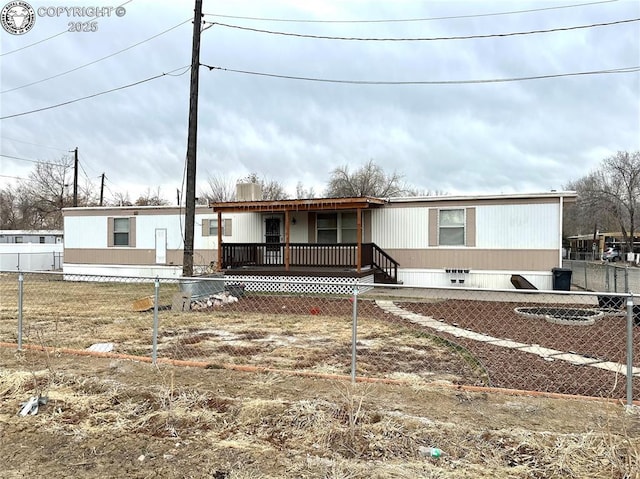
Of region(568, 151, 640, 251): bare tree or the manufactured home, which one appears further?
region(568, 151, 640, 251): bare tree

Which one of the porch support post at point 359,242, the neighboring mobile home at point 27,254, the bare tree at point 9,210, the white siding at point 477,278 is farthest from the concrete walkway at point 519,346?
the bare tree at point 9,210

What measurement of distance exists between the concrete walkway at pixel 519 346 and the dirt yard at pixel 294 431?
1.45 meters

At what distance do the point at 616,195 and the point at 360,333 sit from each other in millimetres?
41958

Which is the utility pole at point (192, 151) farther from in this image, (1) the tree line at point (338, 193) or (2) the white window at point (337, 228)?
(1) the tree line at point (338, 193)

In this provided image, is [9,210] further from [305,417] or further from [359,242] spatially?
[305,417]

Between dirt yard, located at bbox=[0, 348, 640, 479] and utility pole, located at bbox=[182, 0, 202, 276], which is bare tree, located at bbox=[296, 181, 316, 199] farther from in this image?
dirt yard, located at bbox=[0, 348, 640, 479]

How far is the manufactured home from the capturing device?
13500 millimetres

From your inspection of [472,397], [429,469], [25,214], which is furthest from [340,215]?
[25,214]

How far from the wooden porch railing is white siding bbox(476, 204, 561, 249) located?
9.96ft

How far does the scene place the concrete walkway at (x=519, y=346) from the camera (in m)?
5.24

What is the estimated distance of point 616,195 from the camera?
4006 centimetres

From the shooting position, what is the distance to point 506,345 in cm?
646

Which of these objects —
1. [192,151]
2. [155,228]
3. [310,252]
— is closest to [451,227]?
[310,252]

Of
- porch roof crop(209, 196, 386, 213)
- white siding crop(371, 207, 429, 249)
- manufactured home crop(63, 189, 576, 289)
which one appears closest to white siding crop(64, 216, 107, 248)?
manufactured home crop(63, 189, 576, 289)
